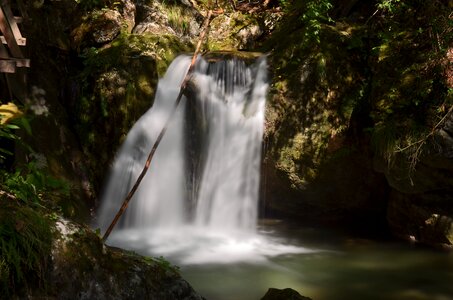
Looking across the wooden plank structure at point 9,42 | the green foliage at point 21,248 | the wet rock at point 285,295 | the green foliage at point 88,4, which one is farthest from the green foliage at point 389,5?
the green foliage at point 21,248

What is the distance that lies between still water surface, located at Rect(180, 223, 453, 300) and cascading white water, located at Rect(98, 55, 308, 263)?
1.26 m

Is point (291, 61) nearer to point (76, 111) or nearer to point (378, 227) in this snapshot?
point (378, 227)

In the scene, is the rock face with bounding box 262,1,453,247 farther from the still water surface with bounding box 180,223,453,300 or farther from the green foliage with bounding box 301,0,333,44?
the still water surface with bounding box 180,223,453,300

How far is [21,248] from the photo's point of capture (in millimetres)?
2822

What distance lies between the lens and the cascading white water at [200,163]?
7898 mm

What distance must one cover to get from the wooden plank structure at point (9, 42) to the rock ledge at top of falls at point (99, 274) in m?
1.59

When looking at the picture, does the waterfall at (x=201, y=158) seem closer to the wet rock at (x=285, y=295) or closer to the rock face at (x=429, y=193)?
the rock face at (x=429, y=193)

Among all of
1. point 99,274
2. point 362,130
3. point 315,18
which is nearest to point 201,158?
point 362,130

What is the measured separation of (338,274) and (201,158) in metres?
3.40

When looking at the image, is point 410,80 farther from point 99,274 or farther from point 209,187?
point 99,274

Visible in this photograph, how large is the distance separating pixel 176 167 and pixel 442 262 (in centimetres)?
469

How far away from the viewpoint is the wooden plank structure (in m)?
3.93

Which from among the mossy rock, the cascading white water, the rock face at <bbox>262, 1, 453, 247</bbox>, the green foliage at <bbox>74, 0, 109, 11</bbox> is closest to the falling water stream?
the cascading white water

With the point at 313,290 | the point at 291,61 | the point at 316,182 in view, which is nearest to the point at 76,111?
the point at 291,61
